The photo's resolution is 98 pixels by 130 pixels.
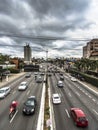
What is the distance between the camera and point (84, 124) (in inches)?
852

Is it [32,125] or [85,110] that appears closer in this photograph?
[32,125]

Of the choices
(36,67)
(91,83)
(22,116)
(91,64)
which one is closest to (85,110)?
(22,116)

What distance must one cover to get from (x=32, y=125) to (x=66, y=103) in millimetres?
13442

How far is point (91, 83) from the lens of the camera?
6419cm

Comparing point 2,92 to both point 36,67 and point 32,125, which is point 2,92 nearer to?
point 32,125

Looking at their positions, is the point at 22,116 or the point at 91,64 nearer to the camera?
the point at 22,116

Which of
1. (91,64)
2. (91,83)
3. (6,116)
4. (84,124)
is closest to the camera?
(84,124)

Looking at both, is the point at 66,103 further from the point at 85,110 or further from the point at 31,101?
the point at 31,101

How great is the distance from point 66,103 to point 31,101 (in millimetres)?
8030

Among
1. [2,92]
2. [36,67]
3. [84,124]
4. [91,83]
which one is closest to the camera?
[84,124]

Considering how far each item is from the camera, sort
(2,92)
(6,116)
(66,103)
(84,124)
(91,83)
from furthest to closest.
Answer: (91,83)
(2,92)
(66,103)
(6,116)
(84,124)

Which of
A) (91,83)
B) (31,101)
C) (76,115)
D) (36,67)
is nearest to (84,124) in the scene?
(76,115)

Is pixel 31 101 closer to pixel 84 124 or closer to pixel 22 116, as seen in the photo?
pixel 22 116

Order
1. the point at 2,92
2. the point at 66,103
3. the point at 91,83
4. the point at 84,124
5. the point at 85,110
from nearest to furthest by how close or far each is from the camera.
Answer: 1. the point at 84,124
2. the point at 85,110
3. the point at 66,103
4. the point at 2,92
5. the point at 91,83
